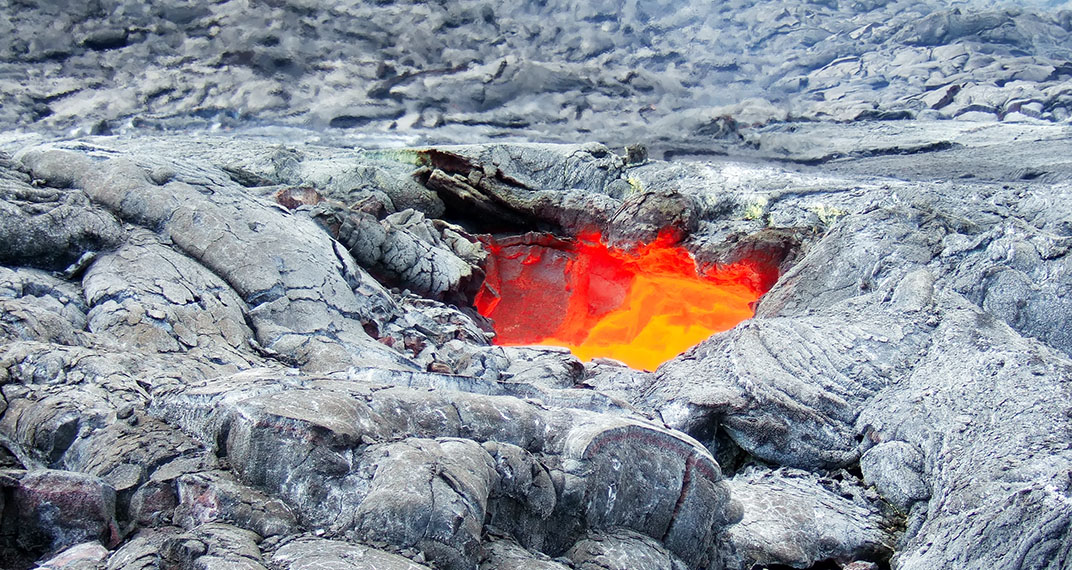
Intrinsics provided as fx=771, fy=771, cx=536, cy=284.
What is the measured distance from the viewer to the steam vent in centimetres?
284

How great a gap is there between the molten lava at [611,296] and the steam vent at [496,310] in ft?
0.15

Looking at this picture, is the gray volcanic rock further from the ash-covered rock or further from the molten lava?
the ash-covered rock

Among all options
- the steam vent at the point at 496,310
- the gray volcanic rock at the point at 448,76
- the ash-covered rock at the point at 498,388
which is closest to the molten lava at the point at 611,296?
the steam vent at the point at 496,310

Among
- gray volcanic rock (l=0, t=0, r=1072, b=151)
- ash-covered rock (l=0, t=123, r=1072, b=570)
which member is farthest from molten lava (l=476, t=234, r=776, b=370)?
gray volcanic rock (l=0, t=0, r=1072, b=151)

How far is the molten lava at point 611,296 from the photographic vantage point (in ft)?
27.6

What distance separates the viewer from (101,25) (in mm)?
13102

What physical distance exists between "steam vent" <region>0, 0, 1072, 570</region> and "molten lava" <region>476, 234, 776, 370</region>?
0.05m

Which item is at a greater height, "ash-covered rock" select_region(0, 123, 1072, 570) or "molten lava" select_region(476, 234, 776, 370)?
"ash-covered rock" select_region(0, 123, 1072, 570)

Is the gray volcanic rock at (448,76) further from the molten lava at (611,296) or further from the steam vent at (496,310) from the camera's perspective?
the molten lava at (611,296)

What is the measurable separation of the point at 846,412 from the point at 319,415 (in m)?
3.61

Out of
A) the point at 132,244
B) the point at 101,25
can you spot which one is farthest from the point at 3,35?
the point at 132,244

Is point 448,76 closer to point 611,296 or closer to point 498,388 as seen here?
point 611,296

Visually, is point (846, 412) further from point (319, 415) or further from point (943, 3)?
point (943, 3)

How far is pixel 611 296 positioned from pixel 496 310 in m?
1.37
